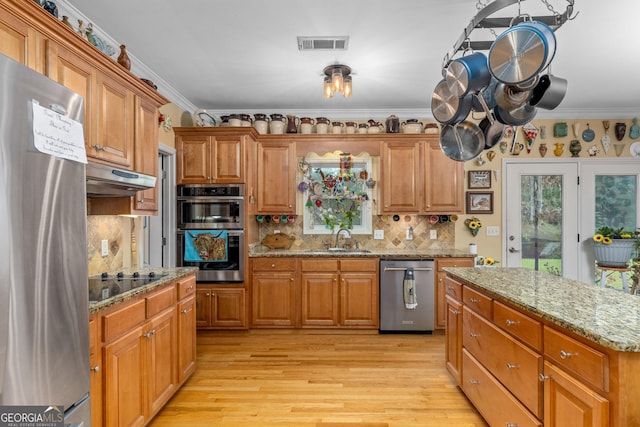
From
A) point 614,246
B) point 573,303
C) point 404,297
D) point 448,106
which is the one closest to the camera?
point 573,303

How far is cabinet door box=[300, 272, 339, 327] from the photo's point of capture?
3.93m

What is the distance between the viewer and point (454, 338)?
8.65 ft

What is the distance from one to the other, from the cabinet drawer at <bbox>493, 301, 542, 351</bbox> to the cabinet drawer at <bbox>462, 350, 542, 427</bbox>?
33 cm

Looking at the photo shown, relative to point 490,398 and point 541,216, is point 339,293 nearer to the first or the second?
point 490,398

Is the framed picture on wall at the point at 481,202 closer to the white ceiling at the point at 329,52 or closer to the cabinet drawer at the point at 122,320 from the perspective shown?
the white ceiling at the point at 329,52

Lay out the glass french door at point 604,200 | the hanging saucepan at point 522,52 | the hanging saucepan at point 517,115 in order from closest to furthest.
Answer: the hanging saucepan at point 522,52 < the hanging saucepan at point 517,115 < the glass french door at point 604,200

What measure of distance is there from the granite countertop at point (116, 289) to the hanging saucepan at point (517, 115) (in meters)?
2.36

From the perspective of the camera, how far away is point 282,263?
12.9ft

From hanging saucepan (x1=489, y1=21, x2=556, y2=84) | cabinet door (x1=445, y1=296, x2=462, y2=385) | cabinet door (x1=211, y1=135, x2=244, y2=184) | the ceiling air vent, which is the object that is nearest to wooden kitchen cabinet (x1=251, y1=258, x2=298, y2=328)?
cabinet door (x1=211, y1=135, x2=244, y2=184)

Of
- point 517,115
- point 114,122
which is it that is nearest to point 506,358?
point 517,115

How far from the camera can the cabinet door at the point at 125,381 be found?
171 cm

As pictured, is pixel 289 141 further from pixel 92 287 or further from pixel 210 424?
pixel 210 424

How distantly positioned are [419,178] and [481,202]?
940 millimetres

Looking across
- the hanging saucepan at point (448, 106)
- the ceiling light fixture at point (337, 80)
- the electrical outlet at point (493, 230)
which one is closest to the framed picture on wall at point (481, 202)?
the electrical outlet at point (493, 230)
